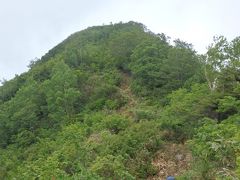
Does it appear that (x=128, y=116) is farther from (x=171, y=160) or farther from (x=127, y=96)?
(x=171, y=160)

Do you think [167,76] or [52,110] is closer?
[167,76]

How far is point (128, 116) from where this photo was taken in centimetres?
2820

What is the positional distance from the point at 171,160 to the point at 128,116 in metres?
7.38

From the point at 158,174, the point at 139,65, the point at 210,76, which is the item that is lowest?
the point at 158,174

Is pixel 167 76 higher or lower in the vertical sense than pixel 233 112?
higher

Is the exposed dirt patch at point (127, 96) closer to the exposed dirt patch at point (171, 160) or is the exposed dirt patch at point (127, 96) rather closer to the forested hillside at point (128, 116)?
the forested hillside at point (128, 116)

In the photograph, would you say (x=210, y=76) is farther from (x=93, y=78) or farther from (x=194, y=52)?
(x=93, y=78)

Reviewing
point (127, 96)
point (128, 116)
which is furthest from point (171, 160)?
point (127, 96)

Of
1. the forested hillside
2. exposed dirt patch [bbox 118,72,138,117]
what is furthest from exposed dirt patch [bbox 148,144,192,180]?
exposed dirt patch [bbox 118,72,138,117]

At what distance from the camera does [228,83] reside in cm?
2280

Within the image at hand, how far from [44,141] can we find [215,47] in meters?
11.6

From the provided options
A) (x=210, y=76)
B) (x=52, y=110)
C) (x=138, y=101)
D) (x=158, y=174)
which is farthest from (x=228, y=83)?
(x=52, y=110)

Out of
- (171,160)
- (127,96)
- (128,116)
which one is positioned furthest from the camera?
(127,96)

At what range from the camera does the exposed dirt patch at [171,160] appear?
66.2 ft
